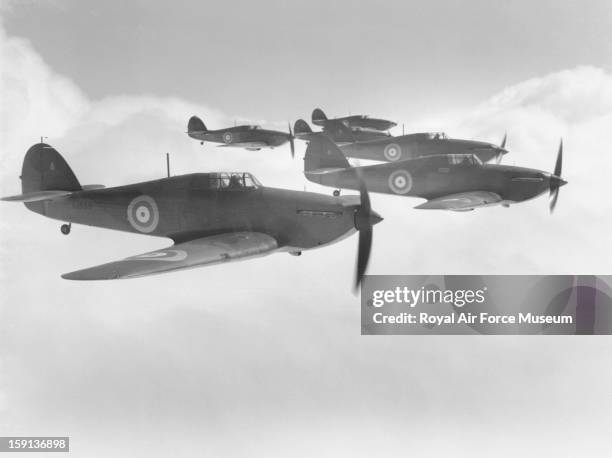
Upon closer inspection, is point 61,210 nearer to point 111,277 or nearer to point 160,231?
point 160,231

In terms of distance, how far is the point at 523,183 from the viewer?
14.0 meters

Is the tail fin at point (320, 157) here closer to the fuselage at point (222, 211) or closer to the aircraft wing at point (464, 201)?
the aircraft wing at point (464, 201)

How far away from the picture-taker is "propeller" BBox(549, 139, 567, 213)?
13.6m

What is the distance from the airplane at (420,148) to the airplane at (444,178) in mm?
2384

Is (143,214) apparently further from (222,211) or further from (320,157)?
(320,157)

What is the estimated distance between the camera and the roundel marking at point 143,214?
10.1 m

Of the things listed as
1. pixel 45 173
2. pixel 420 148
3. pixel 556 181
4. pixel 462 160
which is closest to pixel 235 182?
pixel 45 173

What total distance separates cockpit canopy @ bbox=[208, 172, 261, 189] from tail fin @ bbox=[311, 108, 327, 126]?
16718 mm

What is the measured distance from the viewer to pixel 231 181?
32.1 feet

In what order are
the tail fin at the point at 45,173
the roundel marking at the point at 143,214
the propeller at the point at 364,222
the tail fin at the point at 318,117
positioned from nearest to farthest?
1. the propeller at the point at 364,222
2. the roundel marking at the point at 143,214
3. the tail fin at the point at 45,173
4. the tail fin at the point at 318,117

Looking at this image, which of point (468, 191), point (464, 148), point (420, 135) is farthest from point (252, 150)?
point (468, 191)

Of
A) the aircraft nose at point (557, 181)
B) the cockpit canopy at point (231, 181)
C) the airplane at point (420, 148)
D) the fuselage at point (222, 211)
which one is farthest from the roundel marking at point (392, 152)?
the cockpit canopy at point (231, 181)

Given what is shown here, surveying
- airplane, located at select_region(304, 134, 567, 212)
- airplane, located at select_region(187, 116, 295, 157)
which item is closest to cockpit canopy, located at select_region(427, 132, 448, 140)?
airplane, located at select_region(304, 134, 567, 212)

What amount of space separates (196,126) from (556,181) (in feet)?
56.4
